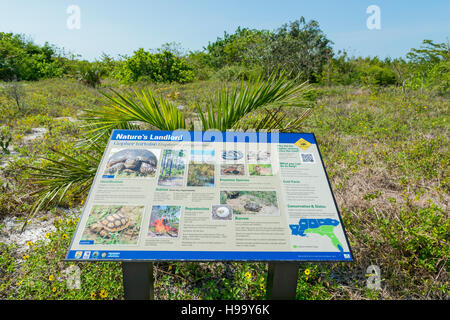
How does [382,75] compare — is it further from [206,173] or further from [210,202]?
[210,202]

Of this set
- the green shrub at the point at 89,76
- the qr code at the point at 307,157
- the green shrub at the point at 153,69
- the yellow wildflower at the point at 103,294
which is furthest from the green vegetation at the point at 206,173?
the green shrub at the point at 153,69

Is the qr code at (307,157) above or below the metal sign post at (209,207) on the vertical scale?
above

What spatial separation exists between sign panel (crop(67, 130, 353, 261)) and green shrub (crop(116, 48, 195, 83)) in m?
13.0

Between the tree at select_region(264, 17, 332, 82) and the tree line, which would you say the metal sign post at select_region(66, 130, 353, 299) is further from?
the tree at select_region(264, 17, 332, 82)

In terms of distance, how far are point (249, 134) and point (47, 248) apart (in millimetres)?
2085

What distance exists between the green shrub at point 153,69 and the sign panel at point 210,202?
13.0 metres

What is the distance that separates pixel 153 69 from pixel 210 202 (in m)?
14.0

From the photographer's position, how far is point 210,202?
172 cm

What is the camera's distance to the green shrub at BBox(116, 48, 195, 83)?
14016mm

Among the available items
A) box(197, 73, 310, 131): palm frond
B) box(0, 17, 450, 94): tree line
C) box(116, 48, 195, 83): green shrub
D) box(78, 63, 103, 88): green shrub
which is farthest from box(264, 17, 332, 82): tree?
box(197, 73, 310, 131): palm frond

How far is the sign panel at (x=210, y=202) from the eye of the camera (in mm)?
1562

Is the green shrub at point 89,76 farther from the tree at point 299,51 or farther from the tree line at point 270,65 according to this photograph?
the tree at point 299,51
